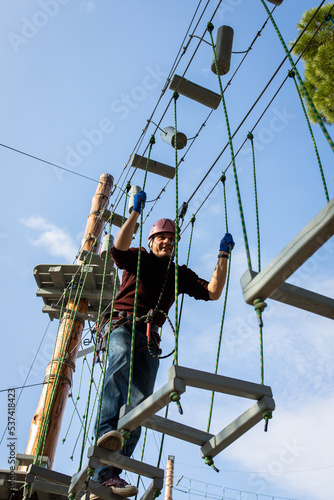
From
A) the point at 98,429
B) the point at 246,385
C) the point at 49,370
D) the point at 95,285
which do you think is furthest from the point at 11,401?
the point at 246,385

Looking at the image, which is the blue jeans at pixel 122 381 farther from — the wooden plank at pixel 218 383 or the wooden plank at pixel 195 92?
the wooden plank at pixel 195 92

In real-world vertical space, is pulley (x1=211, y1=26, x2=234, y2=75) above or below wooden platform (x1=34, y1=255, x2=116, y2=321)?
below

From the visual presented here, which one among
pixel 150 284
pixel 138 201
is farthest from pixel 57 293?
pixel 138 201

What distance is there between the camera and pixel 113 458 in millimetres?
2260

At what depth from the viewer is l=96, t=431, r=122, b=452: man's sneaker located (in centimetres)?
223

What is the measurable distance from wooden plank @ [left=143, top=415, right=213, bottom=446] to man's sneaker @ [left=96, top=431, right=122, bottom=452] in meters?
0.19

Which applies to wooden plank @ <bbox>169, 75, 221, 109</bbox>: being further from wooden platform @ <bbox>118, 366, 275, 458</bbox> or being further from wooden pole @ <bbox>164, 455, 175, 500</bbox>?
wooden pole @ <bbox>164, 455, 175, 500</bbox>

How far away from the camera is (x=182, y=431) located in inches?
85.4

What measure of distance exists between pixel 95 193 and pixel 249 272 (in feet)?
20.7

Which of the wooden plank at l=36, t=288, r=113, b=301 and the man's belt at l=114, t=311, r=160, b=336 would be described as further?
the wooden plank at l=36, t=288, r=113, b=301

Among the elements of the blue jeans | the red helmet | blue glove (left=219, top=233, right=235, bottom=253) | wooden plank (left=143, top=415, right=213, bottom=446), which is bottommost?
wooden plank (left=143, top=415, right=213, bottom=446)

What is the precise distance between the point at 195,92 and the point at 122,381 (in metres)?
2.21

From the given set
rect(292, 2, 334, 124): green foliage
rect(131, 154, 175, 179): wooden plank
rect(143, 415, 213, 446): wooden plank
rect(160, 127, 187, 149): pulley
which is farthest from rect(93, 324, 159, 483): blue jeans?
rect(292, 2, 334, 124): green foliage

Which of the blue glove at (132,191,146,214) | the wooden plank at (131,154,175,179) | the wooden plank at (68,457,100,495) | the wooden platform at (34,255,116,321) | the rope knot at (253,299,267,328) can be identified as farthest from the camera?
the wooden platform at (34,255,116,321)
